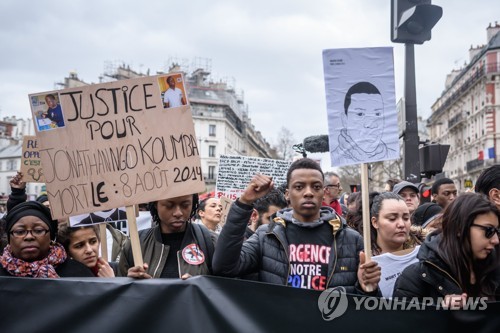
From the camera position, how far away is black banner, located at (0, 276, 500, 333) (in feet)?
8.25

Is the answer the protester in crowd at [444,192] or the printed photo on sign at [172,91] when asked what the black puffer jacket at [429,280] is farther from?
the protester in crowd at [444,192]

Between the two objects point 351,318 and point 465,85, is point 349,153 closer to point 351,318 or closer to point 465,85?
point 351,318

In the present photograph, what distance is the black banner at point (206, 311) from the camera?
2514mm

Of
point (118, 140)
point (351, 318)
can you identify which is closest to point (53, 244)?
point (118, 140)

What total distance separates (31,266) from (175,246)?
843 mm

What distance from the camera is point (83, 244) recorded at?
140 inches

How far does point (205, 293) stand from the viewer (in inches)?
100

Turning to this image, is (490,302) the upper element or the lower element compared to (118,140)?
lower

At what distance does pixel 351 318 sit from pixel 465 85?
220ft

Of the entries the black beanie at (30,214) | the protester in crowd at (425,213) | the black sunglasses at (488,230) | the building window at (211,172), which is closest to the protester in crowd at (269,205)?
the protester in crowd at (425,213)

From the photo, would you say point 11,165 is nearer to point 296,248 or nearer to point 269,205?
point 269,205

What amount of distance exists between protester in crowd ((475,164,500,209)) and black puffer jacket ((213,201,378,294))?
134 cm

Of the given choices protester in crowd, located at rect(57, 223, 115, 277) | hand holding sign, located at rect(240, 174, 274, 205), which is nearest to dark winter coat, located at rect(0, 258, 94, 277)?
protester in crowd, located at rect(57, 223, 115, 277)

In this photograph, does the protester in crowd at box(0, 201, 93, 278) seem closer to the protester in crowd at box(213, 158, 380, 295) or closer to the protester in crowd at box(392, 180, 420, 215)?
the protester in crowd at box(213, 158, 380, 295)
